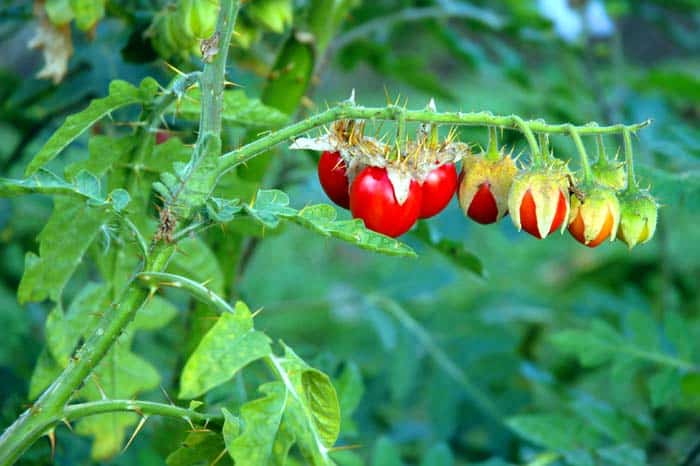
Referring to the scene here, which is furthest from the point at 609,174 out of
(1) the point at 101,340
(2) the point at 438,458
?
(2) the point at 438,458

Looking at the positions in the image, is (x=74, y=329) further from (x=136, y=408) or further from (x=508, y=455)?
(x=508, y=455)

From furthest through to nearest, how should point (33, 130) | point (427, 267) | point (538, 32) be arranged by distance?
point (538, 32) < point (427, 267) < point (33, 130)

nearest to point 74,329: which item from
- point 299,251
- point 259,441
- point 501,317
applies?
point 259,441

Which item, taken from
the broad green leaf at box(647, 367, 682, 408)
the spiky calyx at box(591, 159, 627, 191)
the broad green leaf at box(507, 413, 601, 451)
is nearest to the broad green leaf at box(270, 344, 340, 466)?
the spiky calyx at box(591, 159, 627, 191)

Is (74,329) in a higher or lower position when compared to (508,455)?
higher

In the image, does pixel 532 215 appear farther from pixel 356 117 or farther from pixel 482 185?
pixel 356 117

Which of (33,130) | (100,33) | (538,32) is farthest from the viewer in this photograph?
(538,32)

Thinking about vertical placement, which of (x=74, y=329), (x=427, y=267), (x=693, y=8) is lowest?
(x=427, y=267)
